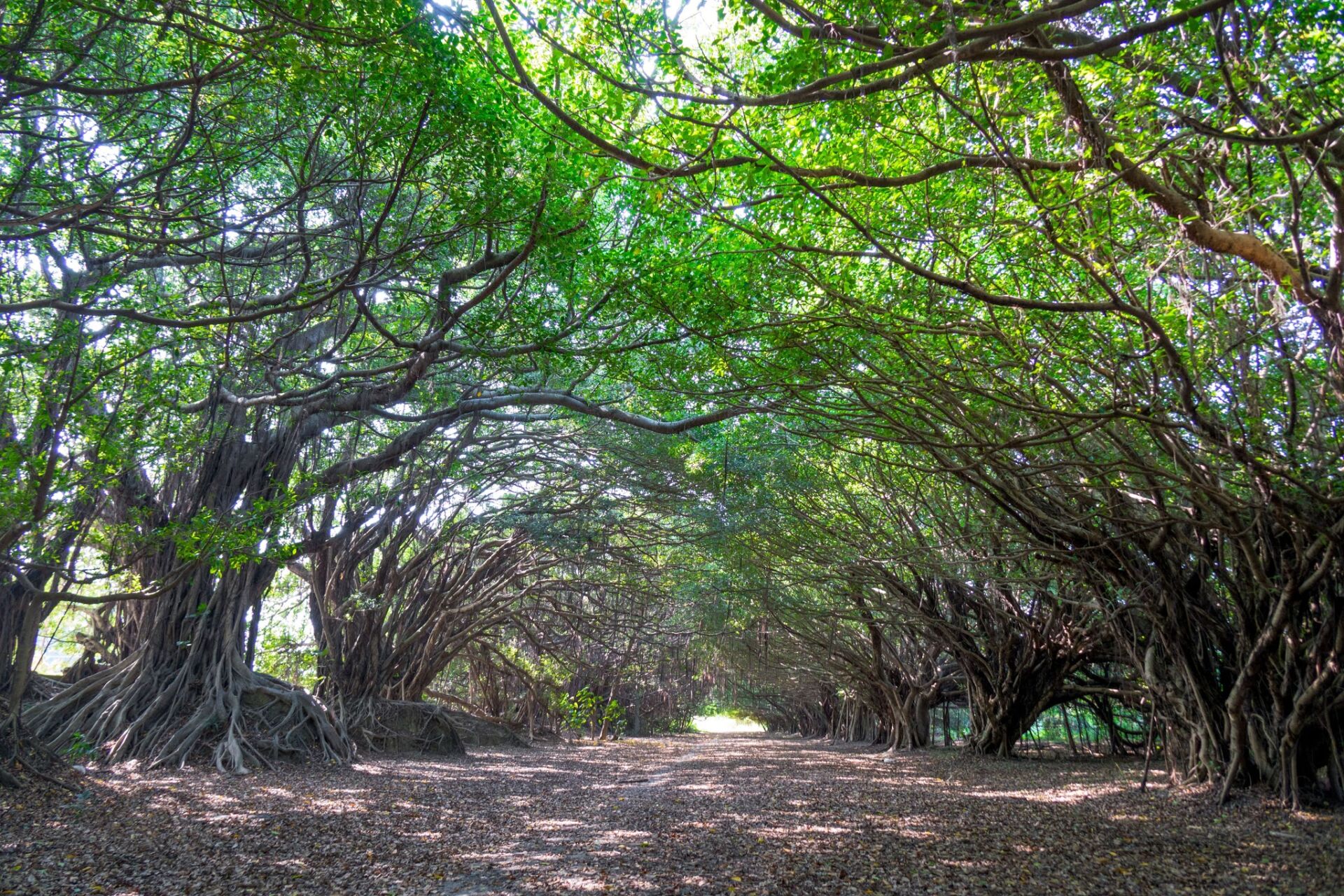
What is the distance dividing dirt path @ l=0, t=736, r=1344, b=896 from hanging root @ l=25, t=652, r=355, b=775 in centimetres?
51

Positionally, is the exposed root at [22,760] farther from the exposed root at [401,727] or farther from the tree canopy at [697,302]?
the exposed root at [401,727]

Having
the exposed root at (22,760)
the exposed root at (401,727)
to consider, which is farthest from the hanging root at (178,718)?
the exposed root at (401,727)

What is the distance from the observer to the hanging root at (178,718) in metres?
7.16

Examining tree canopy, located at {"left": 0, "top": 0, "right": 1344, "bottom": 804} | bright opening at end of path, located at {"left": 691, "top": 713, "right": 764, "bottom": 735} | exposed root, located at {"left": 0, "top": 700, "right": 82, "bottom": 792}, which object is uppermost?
tree canopy, located at {"left": 0, "top": 0, "right": 1344, "bottom": 804}

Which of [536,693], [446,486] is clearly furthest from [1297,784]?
[536,693]

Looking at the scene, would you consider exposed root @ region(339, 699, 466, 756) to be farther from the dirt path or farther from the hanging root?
the dirt path

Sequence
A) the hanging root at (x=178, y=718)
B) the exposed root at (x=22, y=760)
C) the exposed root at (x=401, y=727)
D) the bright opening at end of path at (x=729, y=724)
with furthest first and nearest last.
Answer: the bright opening at end of path at (x=729, y=724)
the exposed root at (x=401, y=727)
the hanging root at (x=178, y=718)
the exposed root at (x=22, y=760)

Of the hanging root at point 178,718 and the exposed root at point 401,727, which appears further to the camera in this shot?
the exposed root at point 401,727

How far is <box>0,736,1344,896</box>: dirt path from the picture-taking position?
371 centimetres

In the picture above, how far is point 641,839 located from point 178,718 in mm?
5301

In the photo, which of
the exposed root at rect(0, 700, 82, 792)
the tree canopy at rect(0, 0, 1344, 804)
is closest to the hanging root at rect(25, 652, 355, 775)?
the tree canopy at rect(0, 0, 1344, 804)

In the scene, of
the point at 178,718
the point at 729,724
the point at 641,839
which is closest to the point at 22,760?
the point at 178,718

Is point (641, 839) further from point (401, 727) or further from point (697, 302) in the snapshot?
point (401, 727)

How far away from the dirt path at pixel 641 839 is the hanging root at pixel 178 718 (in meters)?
0.51
